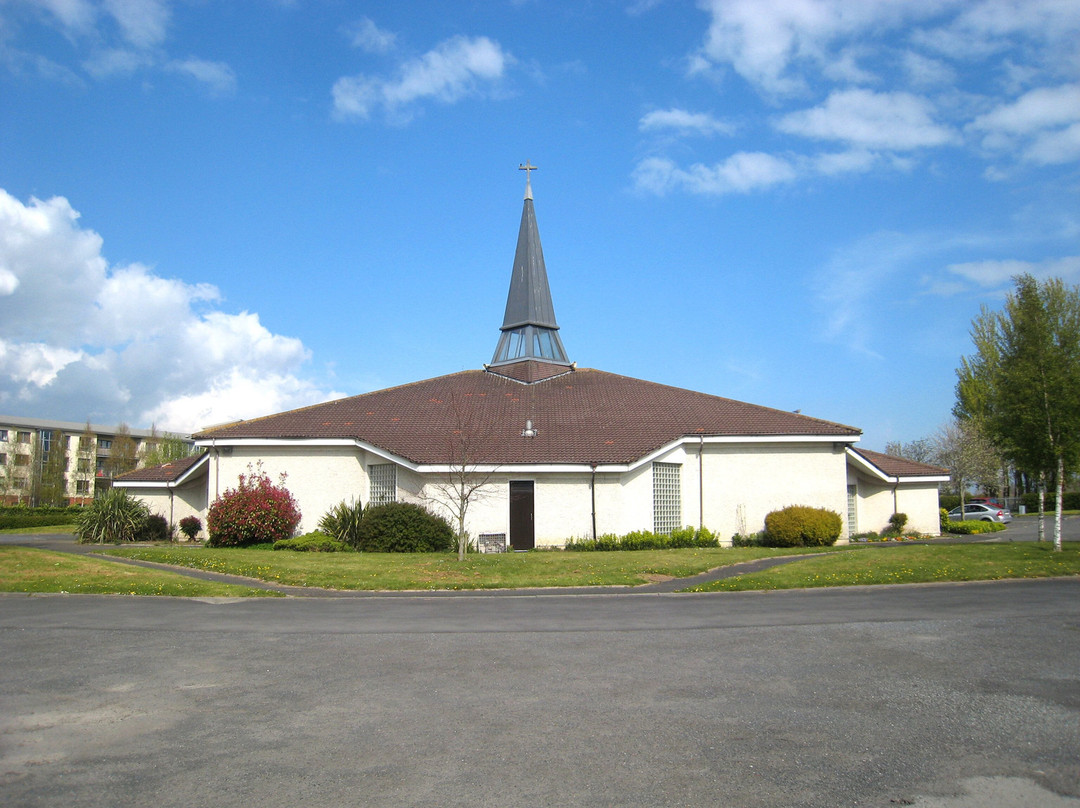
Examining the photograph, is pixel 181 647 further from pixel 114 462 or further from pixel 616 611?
pixel 114 462

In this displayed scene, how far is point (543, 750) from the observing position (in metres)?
5.99

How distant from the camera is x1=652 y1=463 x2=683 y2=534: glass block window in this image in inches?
1113

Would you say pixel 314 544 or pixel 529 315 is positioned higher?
pixel 529 315

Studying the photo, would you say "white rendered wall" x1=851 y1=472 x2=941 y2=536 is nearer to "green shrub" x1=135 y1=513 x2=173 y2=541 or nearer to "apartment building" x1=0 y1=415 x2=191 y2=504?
"green shrub" x1=135 y1=513 x2=173 y2=541

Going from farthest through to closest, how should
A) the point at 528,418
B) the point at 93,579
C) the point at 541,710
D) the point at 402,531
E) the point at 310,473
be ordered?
the point at 528,418
the point at 310,473
the point at 402,531
the point at 93,579
the point at 541,710

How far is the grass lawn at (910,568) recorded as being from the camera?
56.0ft

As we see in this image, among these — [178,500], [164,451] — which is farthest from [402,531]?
[164,451]

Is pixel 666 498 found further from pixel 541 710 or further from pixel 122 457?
pixel 122 457

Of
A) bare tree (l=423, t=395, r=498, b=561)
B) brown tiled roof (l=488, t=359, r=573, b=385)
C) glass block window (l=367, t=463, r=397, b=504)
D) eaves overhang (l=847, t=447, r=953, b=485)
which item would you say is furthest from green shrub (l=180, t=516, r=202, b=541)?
eaves overhang (l=847, t=447, r=953, b=485)

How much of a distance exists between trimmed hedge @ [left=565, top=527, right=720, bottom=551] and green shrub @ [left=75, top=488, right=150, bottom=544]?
17.1 meters

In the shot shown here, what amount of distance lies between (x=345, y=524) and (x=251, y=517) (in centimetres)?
346

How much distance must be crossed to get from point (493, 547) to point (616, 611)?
13849mm

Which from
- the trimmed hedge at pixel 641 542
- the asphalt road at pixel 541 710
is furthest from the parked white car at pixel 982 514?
the asphalt road at pixel 541 710

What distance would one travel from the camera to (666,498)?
28.7 meters
